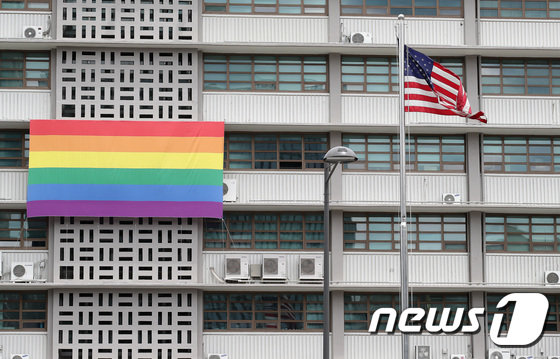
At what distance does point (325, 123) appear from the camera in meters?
32.0

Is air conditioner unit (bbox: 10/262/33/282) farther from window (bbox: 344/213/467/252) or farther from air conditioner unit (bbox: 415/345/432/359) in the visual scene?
air conditioner unit (bbox: 415/345/432/359)

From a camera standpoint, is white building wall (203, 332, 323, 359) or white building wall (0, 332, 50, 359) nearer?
white building wall (0, 332, 50, 359)

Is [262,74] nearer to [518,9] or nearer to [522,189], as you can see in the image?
[518,9]

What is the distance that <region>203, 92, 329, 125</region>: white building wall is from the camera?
107 feet

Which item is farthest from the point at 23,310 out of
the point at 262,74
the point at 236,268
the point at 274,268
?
the point at 262,74

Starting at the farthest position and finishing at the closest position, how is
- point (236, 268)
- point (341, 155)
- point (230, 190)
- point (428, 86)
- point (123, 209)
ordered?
point (230, 190), point (236, 268), point (123, 209), point (428, 86), point (341, 155)

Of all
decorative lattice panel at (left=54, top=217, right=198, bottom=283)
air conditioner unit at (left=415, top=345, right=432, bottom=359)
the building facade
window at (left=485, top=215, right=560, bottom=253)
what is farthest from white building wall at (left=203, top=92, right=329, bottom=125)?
air conditioner unit at (left=415, top=345, right=432, bottom=359)

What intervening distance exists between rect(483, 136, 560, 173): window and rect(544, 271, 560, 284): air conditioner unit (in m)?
3.17

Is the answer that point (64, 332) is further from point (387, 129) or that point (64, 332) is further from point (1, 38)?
point (387, 129)

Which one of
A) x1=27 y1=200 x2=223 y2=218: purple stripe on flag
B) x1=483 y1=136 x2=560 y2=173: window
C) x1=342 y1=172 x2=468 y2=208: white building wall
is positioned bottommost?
x1=27 y1=200 x2=223 y2=218: purple stripe on flag

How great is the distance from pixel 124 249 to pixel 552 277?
42.3 ft

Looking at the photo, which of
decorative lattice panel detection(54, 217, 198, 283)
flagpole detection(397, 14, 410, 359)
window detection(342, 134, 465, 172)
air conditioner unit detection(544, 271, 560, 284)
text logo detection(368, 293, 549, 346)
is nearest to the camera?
text logo detection(368, 293, 549, 346)

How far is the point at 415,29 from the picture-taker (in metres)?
33.2

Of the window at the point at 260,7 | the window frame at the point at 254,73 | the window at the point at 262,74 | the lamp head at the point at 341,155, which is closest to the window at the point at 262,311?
the window frame at the point at 254,73
